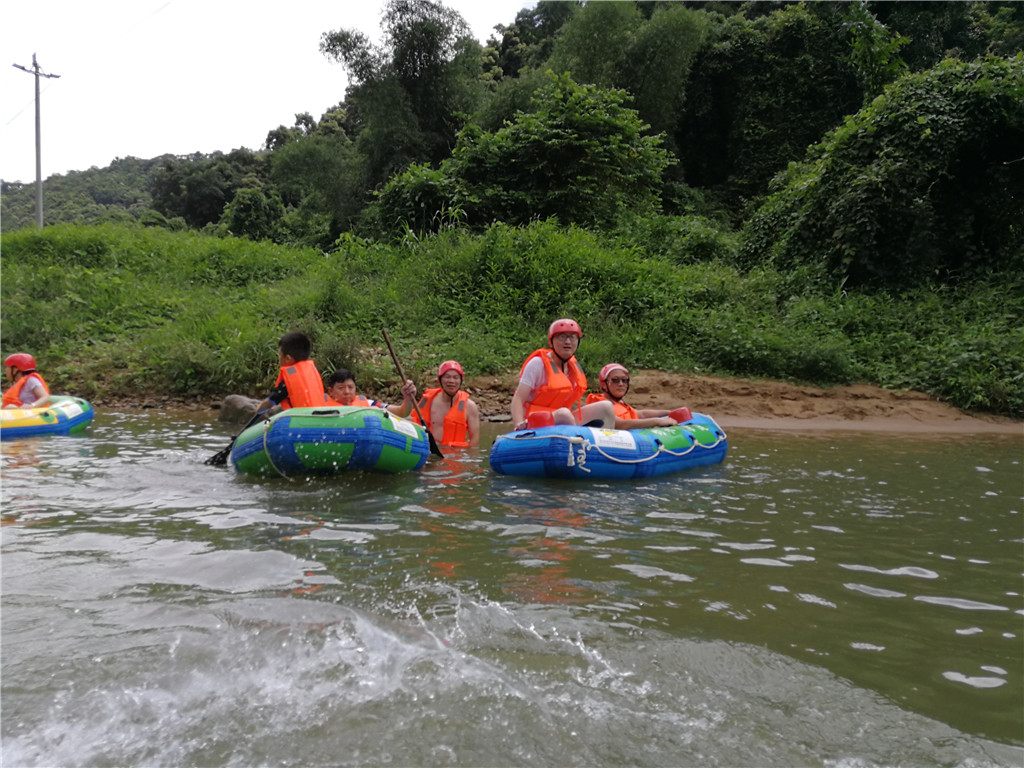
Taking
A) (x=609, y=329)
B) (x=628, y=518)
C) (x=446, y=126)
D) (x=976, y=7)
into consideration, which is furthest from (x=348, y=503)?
(x=976, y=7)

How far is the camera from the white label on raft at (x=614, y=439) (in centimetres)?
604

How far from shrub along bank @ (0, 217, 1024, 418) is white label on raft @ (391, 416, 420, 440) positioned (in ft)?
15.0

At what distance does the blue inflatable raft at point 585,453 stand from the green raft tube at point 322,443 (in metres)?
0.81

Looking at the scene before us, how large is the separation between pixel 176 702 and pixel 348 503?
2.77 metres

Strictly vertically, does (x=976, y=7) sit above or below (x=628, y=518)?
above

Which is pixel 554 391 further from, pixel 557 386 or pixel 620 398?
pixel 620 398

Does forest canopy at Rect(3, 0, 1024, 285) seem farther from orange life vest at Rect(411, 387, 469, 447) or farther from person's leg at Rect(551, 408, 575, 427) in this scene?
person's leg at Rect(551, 408, 575, 427)

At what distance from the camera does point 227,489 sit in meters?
5.62

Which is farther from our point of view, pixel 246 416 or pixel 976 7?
pixel 976 7

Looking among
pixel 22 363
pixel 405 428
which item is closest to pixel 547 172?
pixel 22 363

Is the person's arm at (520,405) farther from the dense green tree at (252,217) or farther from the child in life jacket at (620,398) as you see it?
the dense green tree at (252,217)

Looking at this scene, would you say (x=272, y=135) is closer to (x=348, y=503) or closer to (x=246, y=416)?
(x=246, y=416)

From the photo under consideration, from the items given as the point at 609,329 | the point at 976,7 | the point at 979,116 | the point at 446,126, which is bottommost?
the point at 609,329

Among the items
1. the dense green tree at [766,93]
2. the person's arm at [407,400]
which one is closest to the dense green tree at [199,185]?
the dense green tree at [766,93]
